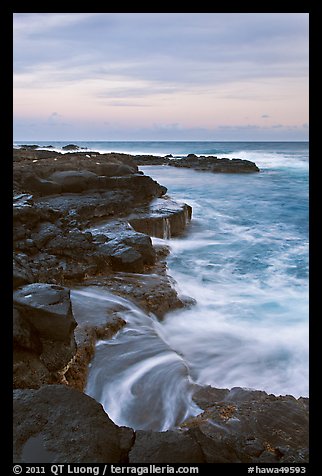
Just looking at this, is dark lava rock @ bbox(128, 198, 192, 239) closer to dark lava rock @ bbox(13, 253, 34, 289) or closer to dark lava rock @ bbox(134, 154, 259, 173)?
dark lava rock @ bbox(13, 253, 34, 289)

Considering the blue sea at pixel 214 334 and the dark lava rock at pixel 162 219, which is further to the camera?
the dark lava rock at pixel 162 219

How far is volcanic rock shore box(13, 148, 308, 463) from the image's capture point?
2316 millimetres

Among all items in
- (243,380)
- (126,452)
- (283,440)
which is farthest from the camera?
(243,380)

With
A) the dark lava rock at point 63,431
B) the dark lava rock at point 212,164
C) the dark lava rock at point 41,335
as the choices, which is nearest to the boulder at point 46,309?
the dark lava rock at point 41,335

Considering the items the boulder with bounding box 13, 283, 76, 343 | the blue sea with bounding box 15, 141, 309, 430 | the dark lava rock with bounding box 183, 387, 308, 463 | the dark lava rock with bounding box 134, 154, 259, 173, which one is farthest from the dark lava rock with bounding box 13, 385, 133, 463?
the dark lava rock with bounding box 134, 154, 259, 173

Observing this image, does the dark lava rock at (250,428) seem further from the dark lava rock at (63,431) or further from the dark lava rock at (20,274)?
the dark lava rock at (20,274)

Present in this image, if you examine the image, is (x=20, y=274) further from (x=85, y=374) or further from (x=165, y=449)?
(x=165, y=449)

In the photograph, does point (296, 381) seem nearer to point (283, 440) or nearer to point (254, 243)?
point (283, 440)

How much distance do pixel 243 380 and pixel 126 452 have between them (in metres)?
2.92

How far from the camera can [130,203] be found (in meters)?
11.3

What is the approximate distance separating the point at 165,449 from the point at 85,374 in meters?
2.13

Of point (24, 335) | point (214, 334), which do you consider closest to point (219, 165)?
point (214, 334)

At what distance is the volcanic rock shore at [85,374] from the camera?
2316mm
